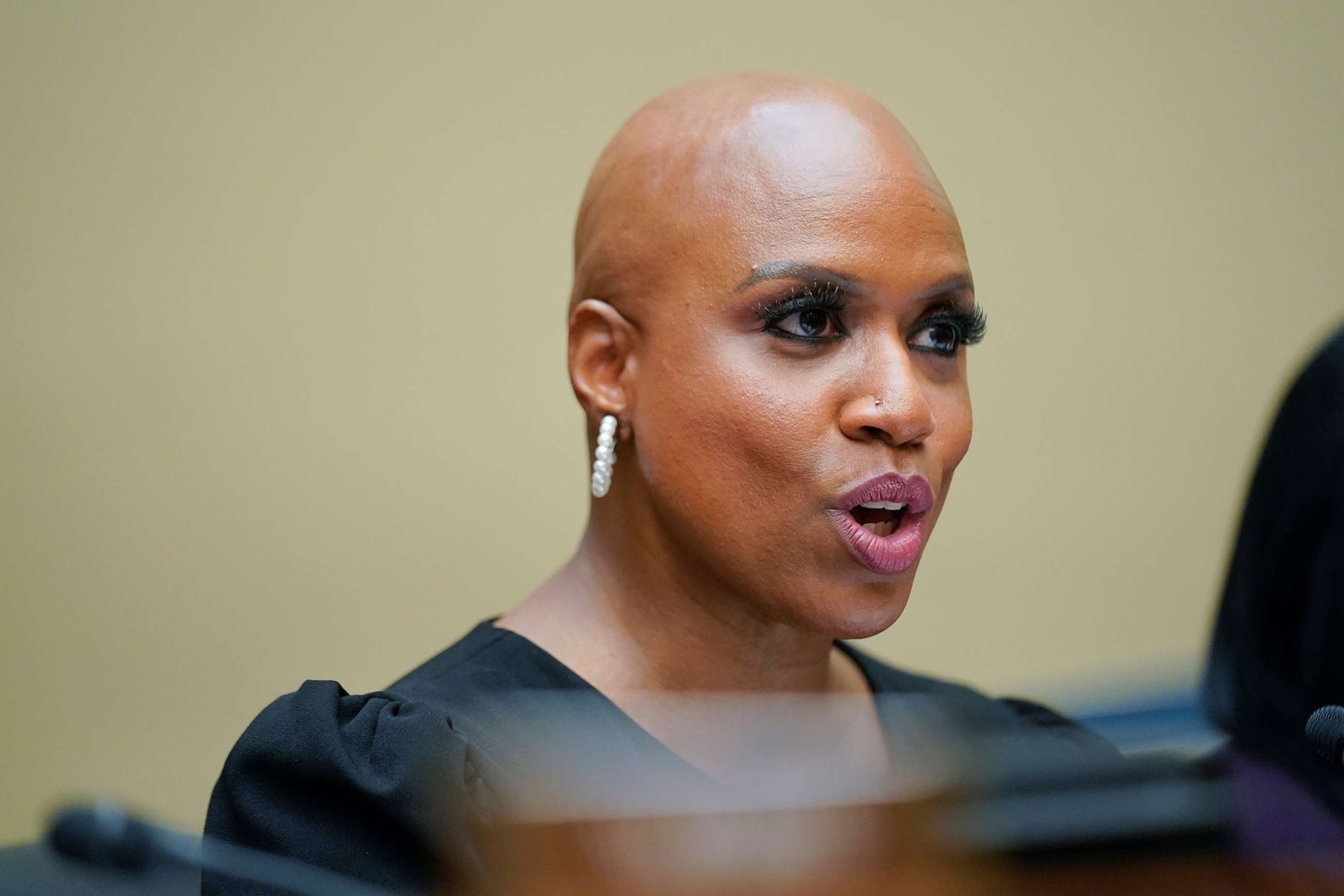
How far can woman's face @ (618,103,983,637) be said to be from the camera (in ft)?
4.20

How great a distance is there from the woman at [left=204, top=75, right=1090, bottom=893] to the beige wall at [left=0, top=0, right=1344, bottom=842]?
354mm

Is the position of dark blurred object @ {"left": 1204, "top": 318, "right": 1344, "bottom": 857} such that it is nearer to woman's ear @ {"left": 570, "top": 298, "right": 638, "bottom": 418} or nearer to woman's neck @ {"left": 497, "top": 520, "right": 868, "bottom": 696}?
woman's neck @ {"left": 497, "top": 520, "right": 868, "bottom": 696}

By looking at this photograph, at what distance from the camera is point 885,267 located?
1298 mm

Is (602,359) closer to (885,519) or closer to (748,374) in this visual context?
(748,374)

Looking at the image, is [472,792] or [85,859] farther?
[472,792]

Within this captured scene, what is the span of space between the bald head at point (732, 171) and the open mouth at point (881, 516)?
0.28 m

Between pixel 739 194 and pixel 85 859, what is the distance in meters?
0.86

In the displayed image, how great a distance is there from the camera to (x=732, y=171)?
1.35 m

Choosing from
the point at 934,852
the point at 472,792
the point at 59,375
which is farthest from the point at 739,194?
the point at 59,375

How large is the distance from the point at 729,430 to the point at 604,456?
0.52 ft

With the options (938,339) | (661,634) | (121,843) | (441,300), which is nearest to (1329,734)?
(938,339)

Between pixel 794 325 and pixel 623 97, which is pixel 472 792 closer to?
pixel 794 325

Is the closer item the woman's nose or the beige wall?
the woman's nose

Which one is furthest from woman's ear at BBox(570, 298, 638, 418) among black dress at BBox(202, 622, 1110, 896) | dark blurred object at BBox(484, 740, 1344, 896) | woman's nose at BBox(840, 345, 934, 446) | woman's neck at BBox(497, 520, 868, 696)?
dark blurred object at BBox(484, 740, 1344, 896)
